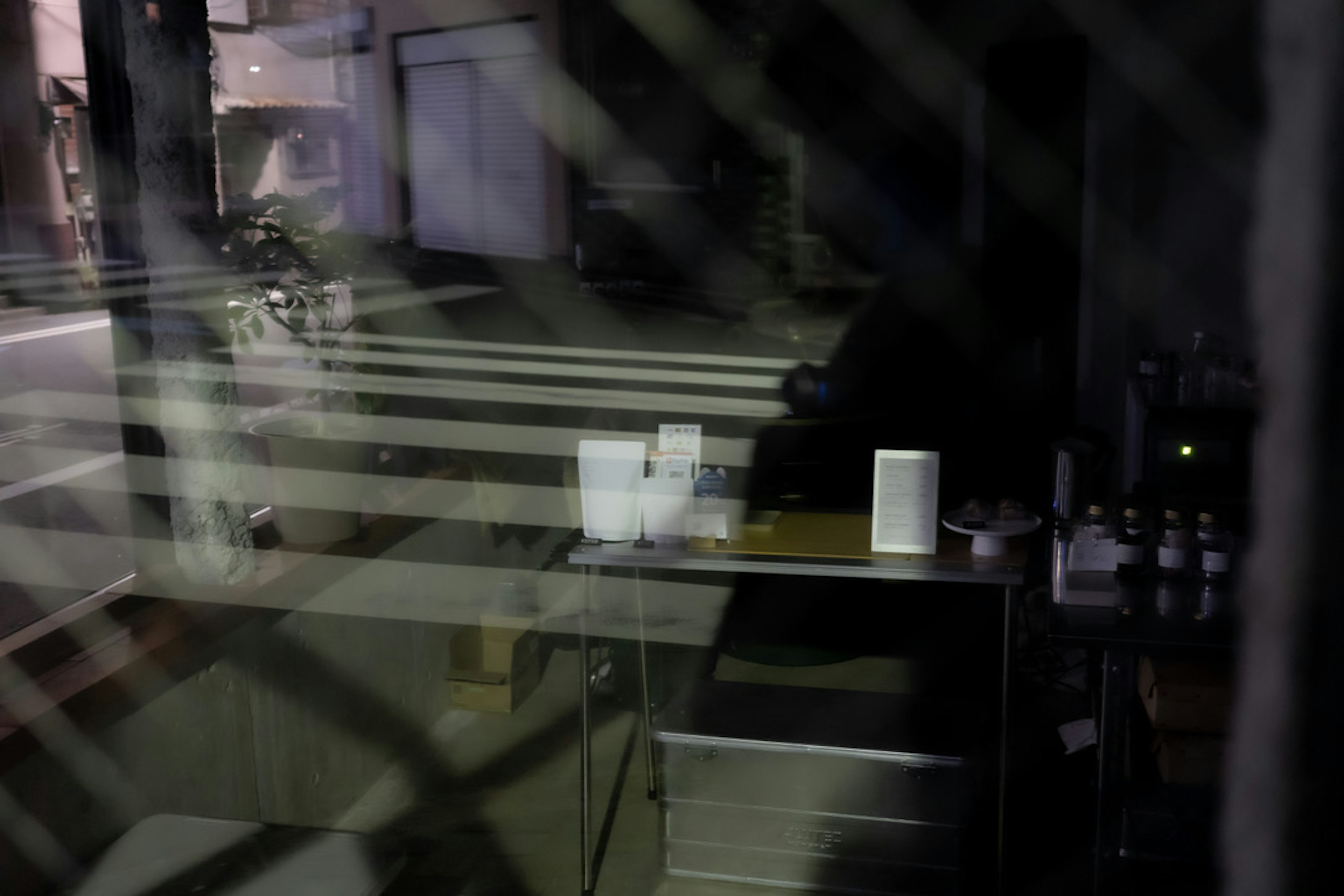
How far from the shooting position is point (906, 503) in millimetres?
2359

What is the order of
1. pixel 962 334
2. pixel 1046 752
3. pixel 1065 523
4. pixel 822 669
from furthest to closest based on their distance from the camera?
pixel 962 334 < pixel 822 669 < pixel 1046 752 < pixel 1065 523

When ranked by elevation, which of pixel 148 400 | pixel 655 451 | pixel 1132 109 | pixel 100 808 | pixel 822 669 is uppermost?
pixel 1132 109

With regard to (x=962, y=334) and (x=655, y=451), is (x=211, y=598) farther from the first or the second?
(x=962, y=334)

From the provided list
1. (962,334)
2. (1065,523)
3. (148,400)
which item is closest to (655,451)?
(1065,523)

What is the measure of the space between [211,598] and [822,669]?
A: 2.01 meters

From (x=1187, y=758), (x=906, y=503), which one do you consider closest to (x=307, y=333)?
(x=906, y=503)

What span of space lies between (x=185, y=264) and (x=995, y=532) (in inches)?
71.5

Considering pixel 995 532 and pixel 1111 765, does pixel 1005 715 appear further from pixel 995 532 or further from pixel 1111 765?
pixel 995 532

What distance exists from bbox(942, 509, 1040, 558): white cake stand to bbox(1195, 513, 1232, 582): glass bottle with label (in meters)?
0.33

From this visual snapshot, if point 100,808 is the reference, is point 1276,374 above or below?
above

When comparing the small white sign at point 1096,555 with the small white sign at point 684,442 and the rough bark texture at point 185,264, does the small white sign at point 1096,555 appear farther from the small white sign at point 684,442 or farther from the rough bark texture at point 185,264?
the rough bark texture at point 185,264

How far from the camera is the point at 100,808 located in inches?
76.3

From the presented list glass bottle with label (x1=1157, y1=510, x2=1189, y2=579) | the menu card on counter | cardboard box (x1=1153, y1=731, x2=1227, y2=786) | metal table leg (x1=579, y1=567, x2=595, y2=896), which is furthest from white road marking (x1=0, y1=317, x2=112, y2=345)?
cardboard box (x1=1153, y1=731, x2=1227, y2=786)

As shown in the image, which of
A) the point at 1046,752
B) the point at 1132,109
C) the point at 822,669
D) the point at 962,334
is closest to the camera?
the point at 1046,752
